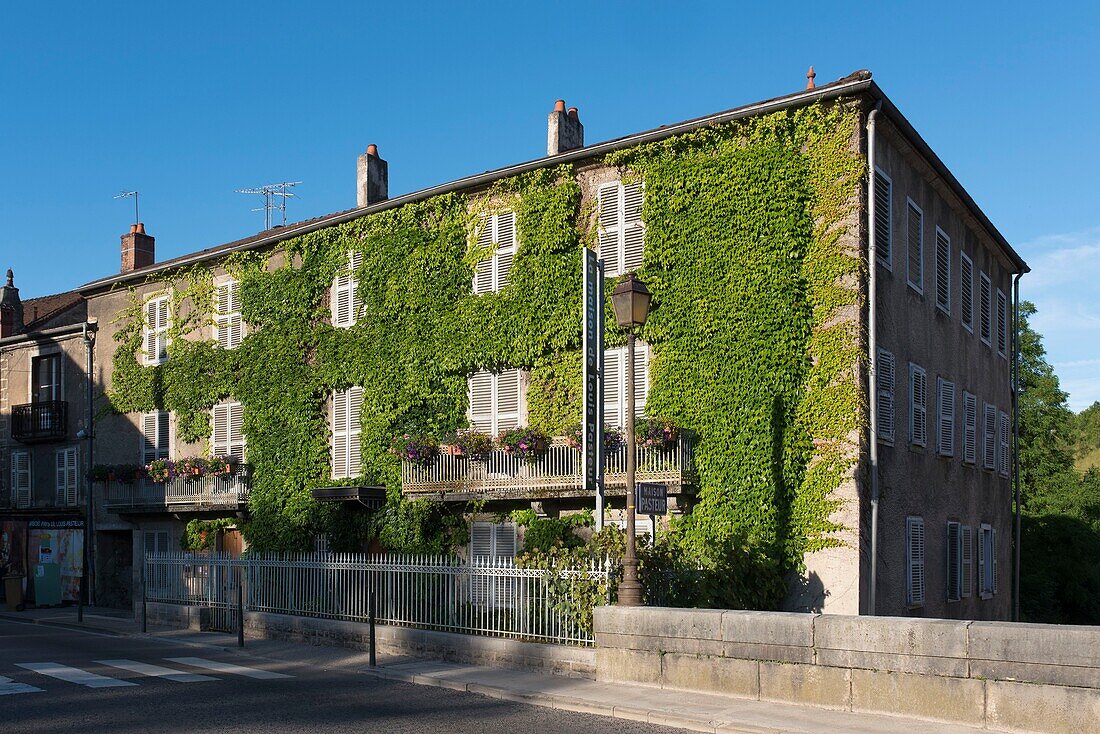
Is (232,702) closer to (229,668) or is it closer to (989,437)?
(229,668)

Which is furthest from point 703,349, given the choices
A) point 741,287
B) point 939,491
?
point 939,491

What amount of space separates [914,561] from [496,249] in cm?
968

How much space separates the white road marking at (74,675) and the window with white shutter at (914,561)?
12.4 m

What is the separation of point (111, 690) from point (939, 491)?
14.9 meters

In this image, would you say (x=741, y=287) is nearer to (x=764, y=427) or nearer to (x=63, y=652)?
(x=764, y=427)

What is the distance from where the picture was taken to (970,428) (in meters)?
24.0

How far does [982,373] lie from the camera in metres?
25.3

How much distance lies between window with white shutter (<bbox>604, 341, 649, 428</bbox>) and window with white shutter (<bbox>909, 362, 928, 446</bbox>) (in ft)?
15.1

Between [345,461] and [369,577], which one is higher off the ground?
[345,461]

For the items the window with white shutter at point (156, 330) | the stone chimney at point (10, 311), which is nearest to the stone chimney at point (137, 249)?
the window with white shutter at point (156, 330)

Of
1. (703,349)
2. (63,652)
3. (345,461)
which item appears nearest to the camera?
(63,652)

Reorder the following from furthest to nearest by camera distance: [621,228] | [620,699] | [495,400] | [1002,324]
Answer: [1002,324] < [495,400] < [621,228] < [620,699]

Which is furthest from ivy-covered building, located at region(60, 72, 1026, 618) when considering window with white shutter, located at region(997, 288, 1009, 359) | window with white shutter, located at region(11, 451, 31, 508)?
window with white shutter, located at region(11, 451, 31, 508)

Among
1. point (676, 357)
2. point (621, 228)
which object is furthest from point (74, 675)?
point (621, 228)
